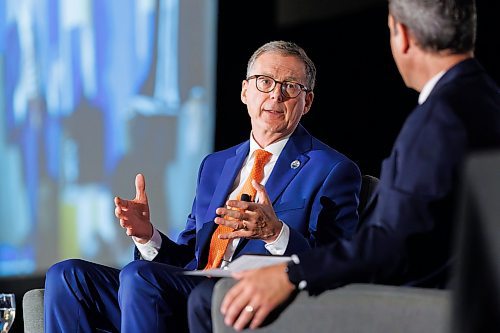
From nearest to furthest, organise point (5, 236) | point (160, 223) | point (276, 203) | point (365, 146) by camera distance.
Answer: point (276, 203)
point (5, 236)
point (160, 223)
point (365, 146)

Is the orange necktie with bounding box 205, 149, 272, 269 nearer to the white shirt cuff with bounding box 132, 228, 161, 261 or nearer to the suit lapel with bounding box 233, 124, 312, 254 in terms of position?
the suit lapel with bounding box 233, 124, 312, 254

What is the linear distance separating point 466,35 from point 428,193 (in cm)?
36

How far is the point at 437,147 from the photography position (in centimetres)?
168

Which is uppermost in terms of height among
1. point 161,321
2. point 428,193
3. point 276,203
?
point 428,193

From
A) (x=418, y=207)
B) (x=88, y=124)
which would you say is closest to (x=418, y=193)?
(x=418, y=207)

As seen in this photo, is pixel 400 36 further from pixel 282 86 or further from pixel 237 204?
pixel 282 86

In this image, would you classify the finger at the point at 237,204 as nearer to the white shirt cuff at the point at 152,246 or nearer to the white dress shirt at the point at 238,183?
the white dress shirt at the point at 238,183

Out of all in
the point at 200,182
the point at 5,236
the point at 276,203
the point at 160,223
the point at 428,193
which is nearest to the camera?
the point at 428,193

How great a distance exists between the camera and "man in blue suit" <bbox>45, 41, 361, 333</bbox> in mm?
2400

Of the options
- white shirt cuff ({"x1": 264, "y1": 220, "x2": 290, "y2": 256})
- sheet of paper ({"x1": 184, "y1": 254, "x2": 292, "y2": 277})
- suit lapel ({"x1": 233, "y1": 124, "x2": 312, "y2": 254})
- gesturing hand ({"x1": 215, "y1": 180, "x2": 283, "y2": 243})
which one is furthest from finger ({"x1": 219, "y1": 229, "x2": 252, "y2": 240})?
sheet of paper ({"x1": 184, "y1": 254, "x2": 292, "y2": 277})

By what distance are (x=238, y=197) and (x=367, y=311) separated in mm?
1269

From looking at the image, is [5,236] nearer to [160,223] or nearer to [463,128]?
[160,223]

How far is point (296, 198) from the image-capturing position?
9.16ft

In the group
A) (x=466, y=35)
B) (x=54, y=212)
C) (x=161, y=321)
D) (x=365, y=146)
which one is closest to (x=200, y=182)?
(x=161, y=321)
